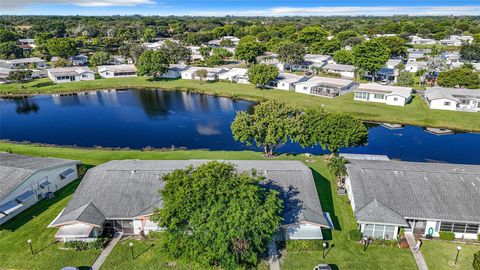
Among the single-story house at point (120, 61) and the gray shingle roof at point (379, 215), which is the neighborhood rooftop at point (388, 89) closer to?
the gray shingle roof at point (379, 215)

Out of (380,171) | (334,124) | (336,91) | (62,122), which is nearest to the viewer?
(380,171)

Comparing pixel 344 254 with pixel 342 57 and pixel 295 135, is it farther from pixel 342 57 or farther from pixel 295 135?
pixel 342 57

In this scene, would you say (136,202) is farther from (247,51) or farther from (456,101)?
(247,51)

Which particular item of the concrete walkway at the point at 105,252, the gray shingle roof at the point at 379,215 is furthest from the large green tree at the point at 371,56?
the concrete walkway at the point at 105,252

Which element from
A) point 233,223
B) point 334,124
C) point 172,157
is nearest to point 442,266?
point 233,223

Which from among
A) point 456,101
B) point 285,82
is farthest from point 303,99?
point 456,101

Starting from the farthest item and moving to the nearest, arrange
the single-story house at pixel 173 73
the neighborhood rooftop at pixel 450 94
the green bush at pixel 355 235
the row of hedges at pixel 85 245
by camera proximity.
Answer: the single-story house at pixel 173 73, the neighborhood rooftop at pixel 450 94, the green bush at pixel 355 235, the row of hedges at pixel 85 245

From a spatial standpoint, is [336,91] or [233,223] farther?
[336,91]
